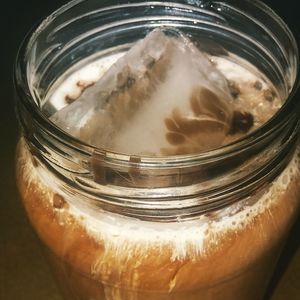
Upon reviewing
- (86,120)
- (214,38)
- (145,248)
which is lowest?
(145,248)

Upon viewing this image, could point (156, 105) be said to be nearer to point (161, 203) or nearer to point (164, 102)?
point (164, 102)

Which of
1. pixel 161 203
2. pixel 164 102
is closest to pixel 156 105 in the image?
pixel 164 102

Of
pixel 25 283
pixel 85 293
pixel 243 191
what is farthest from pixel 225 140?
pixel 25 283

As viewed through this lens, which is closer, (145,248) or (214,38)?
(145,248)

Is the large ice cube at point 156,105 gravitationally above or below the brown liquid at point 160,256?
above

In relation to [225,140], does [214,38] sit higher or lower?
higher

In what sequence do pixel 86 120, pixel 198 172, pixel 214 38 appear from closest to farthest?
pixel 198 172
pixel 86 120
pixel 214 38

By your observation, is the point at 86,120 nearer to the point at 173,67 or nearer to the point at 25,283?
the point at 173,67
